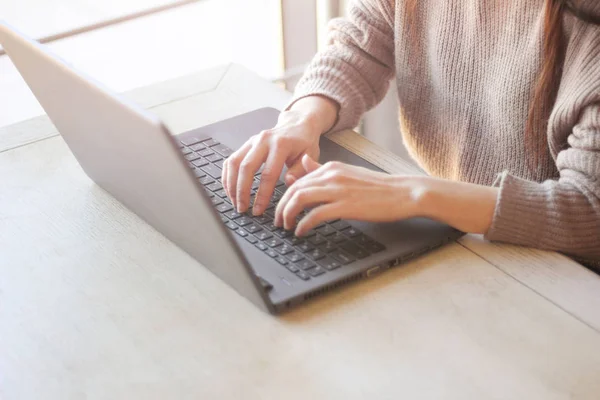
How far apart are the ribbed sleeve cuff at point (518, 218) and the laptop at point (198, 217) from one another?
0.05 meters

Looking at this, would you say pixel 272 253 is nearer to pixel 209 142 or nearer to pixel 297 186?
pixel 297 186

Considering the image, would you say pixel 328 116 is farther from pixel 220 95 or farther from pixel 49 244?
pixel 49 244

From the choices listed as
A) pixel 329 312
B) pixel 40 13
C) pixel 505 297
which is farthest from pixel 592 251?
pixel 40 13

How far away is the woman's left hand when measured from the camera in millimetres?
915

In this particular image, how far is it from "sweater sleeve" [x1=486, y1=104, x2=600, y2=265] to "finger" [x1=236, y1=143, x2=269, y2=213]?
0.98ft

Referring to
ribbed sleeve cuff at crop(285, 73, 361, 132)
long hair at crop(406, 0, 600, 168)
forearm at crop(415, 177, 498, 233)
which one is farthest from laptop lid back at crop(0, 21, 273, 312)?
long hair at crop(406, 0, 600, 168)

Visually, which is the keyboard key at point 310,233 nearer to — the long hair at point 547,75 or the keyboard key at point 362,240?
the keyboard key at point 362,240

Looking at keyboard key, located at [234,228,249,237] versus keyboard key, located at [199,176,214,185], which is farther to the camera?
keyboard key, located at [199,176,214,185]

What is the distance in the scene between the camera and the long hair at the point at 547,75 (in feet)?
3.31

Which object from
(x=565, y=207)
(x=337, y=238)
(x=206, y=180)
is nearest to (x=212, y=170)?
(x=206, y=180)

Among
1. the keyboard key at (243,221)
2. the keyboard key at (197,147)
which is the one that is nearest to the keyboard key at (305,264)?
the keyboard key at (243,221)

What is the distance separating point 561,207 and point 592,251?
0.07 m

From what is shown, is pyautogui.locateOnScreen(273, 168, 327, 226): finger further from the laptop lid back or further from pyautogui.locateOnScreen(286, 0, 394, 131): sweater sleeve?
pyautogui.locateOnScreen(286, 0, 394, 131): sweater sleeve

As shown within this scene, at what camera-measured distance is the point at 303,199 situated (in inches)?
36.4
